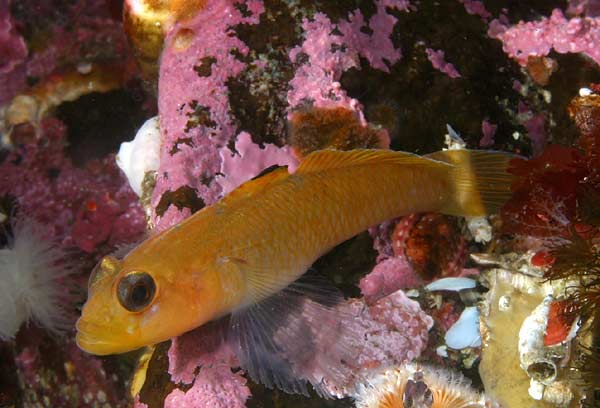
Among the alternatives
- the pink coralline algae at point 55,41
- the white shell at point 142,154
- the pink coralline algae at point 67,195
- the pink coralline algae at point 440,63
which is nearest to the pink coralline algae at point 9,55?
the pink coralline algae at point 55,41

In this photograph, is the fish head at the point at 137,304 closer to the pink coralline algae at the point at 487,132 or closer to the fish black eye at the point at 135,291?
the fish black eye at the point at 135,291

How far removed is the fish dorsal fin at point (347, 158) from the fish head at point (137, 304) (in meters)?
0.76

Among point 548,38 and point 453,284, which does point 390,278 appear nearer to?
point 453,284

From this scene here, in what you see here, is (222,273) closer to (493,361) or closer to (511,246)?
(493,361)

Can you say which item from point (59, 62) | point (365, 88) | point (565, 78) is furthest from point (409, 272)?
point (59, 62)

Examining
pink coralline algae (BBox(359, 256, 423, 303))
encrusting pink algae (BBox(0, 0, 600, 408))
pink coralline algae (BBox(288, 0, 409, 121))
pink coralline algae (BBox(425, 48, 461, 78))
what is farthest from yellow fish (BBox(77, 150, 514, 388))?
pink coralline algae (BBox(425, 48, 461, 78))

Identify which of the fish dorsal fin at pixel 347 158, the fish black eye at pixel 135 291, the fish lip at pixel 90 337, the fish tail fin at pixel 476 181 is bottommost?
the fish lip at pixel 90 337

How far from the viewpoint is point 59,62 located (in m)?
4.43

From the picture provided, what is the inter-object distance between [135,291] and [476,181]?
6.43ft

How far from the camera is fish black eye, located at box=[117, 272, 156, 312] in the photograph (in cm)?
213

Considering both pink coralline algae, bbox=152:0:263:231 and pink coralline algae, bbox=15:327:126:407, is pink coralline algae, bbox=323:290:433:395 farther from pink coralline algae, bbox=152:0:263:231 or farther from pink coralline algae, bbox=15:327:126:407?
pink coralline algae, bbox=15:327:126:407

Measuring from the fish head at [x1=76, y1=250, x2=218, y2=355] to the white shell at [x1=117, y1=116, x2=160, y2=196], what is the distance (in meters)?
1.50

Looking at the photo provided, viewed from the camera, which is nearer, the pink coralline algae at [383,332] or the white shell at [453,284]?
the pink coralline algae at [383,332]

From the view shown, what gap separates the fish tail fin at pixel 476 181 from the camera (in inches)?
114
